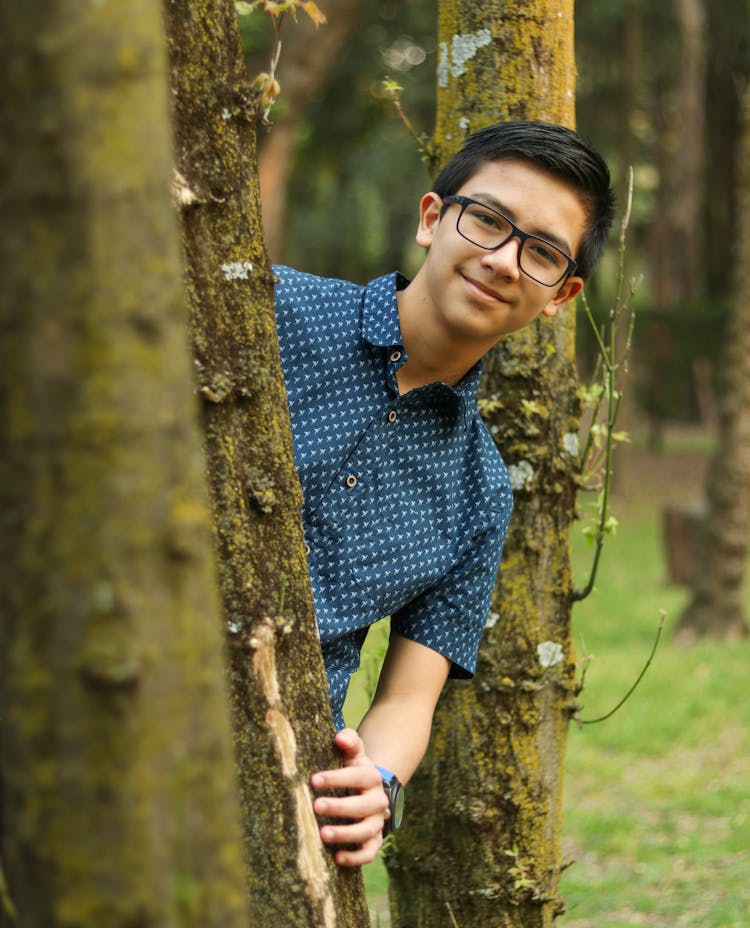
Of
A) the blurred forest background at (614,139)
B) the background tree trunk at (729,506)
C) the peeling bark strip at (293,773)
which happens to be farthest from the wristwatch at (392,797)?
the blurred forest background at (614,139)

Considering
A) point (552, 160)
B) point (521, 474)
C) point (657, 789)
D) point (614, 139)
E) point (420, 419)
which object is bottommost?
point (657, 789)

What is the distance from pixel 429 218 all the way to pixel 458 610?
2.73 feet

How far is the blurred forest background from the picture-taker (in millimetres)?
15209

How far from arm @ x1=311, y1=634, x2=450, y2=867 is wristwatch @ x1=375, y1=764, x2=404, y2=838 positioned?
4 cm

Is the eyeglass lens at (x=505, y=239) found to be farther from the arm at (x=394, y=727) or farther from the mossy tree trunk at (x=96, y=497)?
the mossy tree trunk at (x=96, y=497)

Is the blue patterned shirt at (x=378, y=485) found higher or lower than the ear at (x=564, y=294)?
lower

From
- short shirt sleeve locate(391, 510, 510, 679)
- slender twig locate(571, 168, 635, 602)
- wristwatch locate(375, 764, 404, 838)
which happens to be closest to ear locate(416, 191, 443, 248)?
slender twig locate(571, 168, 635, 602)

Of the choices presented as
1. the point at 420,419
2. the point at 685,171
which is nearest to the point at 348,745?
the point at 420,419

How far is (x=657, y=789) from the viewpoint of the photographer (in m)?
5.68

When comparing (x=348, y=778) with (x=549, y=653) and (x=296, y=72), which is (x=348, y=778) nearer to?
(x=549, y=653)

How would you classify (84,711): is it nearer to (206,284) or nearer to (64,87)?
(64,87)

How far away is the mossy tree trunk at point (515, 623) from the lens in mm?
2926

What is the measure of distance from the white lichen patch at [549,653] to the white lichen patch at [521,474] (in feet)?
1.26

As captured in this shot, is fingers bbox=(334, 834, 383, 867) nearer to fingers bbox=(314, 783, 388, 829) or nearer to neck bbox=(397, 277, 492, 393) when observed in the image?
fingers bbox=(314, 783, 388, 829)
